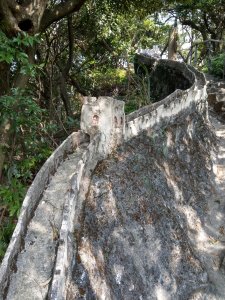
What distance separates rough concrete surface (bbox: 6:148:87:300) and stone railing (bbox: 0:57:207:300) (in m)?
0.11

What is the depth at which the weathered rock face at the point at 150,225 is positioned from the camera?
4.38 meters

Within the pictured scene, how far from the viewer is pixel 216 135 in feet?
34.8

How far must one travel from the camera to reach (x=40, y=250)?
3678mm

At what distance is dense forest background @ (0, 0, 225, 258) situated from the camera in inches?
203

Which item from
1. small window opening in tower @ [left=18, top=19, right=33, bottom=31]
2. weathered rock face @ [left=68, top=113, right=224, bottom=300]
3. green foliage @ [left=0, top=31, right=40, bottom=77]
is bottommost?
weathered rock face @ [left=68, top=113, right=224, bottom=300]

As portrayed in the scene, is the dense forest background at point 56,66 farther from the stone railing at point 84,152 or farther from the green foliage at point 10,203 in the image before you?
the stone railing at point 84,152

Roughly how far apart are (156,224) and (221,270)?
1713 mm

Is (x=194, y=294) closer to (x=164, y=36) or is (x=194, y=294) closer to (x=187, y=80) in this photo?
(x=187, y=80)

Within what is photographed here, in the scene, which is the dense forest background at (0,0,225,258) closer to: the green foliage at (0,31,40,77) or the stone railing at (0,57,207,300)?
the green foliage at (0,31,40,77)

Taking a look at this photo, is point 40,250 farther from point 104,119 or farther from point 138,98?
point 138,98

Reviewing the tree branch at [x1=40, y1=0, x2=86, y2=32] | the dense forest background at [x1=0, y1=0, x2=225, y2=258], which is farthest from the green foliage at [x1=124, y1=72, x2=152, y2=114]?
the tree branch at [x1=40, y1=0, x2=86, y2=32]

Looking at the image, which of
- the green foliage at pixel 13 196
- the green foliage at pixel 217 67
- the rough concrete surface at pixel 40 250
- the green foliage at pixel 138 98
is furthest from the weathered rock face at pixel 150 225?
the green foliage at pixel 217 67

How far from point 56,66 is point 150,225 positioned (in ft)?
19.2

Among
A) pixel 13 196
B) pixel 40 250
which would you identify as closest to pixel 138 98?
pixel 13 196
